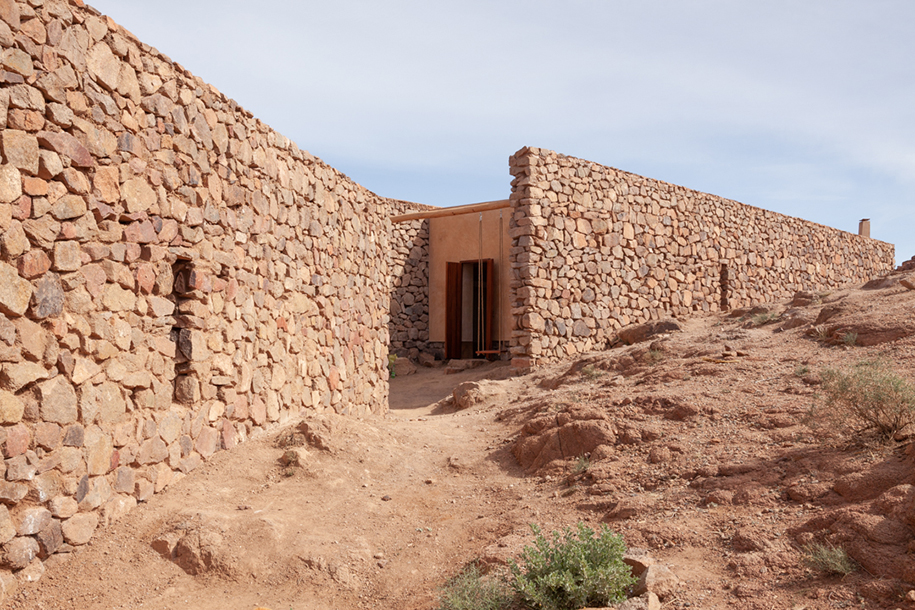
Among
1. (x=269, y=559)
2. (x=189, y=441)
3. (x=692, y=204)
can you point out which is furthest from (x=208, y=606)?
(x=692, y=204)

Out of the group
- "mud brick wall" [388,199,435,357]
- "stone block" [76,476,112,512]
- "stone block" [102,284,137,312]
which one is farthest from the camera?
"mud brick wall" [388,199,435,357]

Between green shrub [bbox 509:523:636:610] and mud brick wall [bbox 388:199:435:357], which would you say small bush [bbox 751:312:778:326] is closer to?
mud brick wall [bbox 388:199:435:357]

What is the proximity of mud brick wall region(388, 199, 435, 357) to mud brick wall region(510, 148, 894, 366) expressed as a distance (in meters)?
4.83

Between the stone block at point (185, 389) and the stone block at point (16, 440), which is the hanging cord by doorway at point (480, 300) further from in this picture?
the stone block at point (16, 440)

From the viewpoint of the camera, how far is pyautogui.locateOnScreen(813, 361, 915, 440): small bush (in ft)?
16.3

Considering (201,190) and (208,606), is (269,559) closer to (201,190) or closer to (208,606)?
(208,606)

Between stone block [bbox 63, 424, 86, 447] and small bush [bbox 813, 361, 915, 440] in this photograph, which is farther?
small bush [bbox 813, 361, 915, 440]

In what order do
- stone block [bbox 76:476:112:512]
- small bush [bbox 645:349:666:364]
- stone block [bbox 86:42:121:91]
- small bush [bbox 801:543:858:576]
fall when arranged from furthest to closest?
small bush [bbox 645:349:666:364] < stone block [bbox 86:42:121:91] < stone block [bbox 76:476:112:512] < small bush [bbox 801:543:858:576]

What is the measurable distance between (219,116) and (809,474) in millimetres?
5424

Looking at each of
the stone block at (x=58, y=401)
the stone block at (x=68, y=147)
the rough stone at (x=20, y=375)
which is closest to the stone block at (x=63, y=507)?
the stone block at (x=58, y=401)

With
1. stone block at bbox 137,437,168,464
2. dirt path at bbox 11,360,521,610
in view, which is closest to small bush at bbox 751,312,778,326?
dirt path at bbox 11,360,521,610

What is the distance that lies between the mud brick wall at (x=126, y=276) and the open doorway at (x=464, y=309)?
773 cm

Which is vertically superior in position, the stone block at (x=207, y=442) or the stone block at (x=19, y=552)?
the stone block at (x=207, y=442)

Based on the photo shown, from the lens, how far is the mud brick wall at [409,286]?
16297 mm
